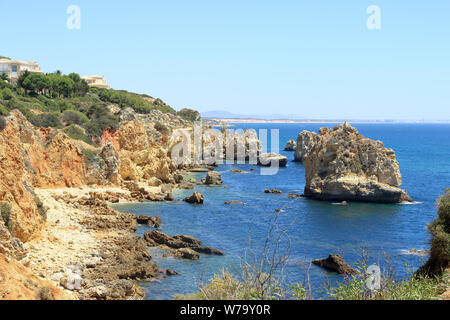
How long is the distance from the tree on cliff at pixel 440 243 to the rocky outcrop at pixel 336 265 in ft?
14.5

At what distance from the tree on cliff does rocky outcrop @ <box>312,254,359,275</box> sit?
4.40m

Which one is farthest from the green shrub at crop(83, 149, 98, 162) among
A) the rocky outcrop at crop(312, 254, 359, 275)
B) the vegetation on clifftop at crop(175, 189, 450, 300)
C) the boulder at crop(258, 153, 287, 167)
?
the boulder at crop(258, 153, 287, 167)

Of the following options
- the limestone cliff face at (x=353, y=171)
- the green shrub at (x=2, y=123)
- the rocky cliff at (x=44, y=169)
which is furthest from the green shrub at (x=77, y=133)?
the green shrub at (x=2, y=123)

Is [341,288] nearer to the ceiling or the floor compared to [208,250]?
nearer to the ceiling

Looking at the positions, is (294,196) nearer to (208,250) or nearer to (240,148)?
(208,250)

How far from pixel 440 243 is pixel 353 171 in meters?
27.2

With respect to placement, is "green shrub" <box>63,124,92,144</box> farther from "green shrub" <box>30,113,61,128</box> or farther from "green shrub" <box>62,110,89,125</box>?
"green shrub" <box>62,110,89,125</box>

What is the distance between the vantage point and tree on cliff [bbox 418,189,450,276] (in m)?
22.2

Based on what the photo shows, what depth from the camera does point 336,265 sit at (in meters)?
27.0

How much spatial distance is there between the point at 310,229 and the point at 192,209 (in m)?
11.1

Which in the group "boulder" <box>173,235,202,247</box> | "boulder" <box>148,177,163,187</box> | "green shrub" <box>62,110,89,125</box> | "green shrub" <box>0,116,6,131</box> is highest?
"green shrub" <box>62,110,89,125</box>

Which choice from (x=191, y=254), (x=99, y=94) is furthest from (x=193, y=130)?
(x=191, y=254)

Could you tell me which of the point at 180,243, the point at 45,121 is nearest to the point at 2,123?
the point at 180,243

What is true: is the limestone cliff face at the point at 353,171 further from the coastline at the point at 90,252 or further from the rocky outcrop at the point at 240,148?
the rocky outcrop at the point at 240,148
